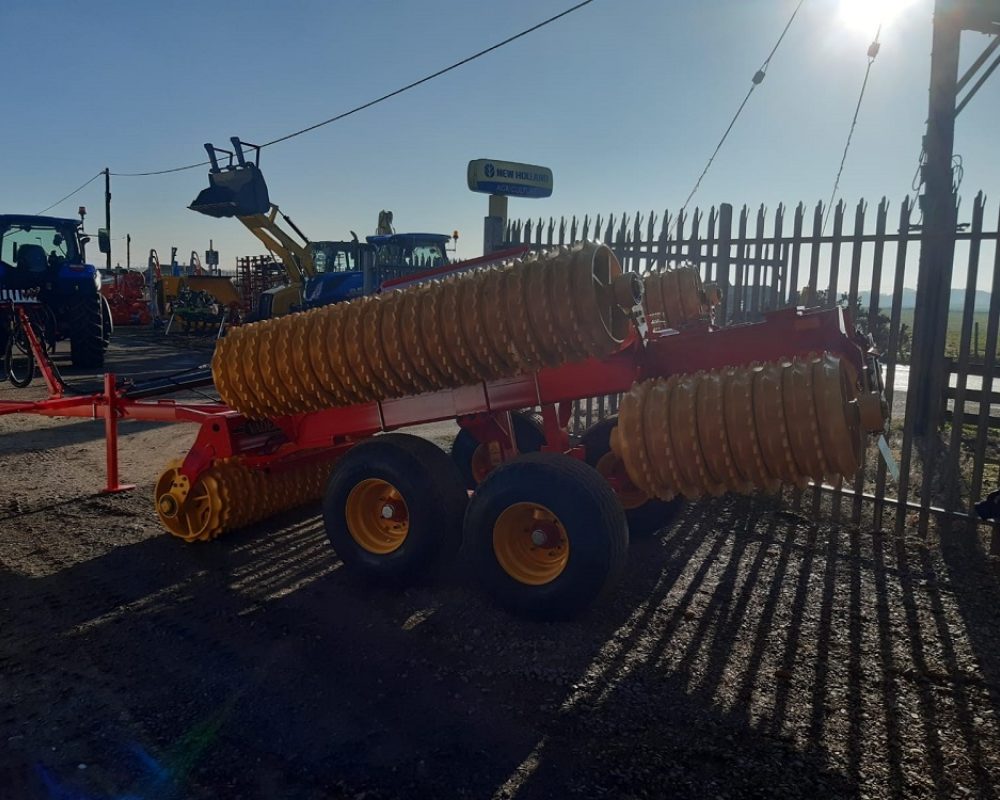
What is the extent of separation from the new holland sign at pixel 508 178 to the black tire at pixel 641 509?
4803 mm

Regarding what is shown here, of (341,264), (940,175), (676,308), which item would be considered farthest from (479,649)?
(341,264)

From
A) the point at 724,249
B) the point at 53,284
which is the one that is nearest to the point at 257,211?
the point at 53,284

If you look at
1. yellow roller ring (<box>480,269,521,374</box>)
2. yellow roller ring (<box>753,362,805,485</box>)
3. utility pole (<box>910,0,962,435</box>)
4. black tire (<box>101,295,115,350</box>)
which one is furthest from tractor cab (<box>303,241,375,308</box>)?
yellow roller ring (<box>753,362,805,485</box>)

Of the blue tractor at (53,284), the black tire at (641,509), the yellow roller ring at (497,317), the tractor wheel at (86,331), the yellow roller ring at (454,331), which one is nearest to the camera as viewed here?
the yellow roller ring at (497,317)

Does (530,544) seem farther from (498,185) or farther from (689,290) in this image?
(498,185)

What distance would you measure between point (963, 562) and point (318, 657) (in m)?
4.13

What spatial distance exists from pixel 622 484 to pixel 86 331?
43.1 feet

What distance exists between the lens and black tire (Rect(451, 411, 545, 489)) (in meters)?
5.61

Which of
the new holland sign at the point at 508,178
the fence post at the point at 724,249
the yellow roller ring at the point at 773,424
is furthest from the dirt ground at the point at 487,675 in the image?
the new holland sign at the point at 508,178

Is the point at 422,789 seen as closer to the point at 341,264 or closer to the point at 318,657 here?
the point at 318,657

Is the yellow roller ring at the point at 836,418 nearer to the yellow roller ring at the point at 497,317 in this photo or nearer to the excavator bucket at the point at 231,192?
the yellow roller ring at the point at 497,317

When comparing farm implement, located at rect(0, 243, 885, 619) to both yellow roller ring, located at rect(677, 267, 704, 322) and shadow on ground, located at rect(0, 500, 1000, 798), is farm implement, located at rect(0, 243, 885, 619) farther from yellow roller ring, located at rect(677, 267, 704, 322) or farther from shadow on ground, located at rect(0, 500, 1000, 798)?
shadow on ground, located at rect(0, 500, 1000, 798)

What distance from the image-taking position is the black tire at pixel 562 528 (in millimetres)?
3516

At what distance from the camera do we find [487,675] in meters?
3.30
